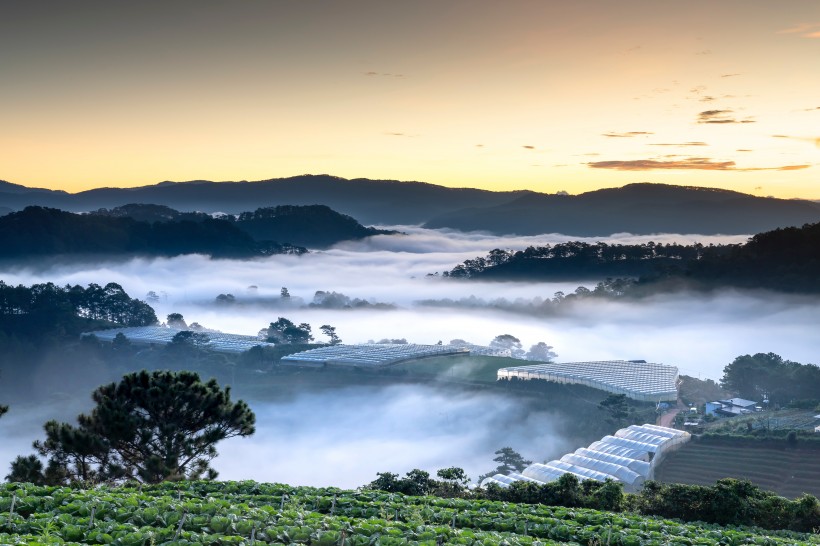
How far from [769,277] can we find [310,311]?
291ft

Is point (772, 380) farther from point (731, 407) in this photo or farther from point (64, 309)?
point (64, 309)

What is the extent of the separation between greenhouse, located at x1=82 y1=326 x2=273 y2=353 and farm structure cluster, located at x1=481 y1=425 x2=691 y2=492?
63643 mm

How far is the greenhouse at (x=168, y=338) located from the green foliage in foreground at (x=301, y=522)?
319 feet

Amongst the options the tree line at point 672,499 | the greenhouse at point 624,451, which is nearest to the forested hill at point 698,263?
the greenhouse at point 624,451

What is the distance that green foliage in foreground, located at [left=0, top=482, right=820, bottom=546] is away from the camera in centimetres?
1391

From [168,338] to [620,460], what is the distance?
82.5 meters

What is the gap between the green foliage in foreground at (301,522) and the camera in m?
13.9

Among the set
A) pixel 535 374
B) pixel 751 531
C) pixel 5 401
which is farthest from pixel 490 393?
pixel 751 531

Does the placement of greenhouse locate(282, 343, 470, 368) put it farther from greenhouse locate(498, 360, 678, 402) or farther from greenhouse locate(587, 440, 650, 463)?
greenhouse locate(587, 440, 650, 463)

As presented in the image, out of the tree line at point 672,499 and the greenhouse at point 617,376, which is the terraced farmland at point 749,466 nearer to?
the greenhouse at point 617,376

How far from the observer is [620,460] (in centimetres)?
5488

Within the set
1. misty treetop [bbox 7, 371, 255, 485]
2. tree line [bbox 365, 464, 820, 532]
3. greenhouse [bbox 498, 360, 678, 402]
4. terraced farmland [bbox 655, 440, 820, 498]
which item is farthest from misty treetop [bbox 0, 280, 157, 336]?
tree line [bbox 365, 464, 820, 532]

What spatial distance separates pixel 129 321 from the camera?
136 metres

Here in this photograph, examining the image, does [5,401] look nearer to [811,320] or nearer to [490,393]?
[490,393]
